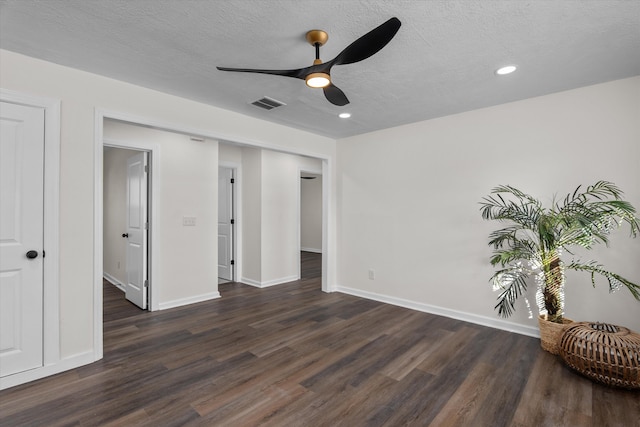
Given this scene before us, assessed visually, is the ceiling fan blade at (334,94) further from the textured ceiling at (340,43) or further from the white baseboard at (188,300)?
the white baseboard at (188,300)

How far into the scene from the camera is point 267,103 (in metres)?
3.45

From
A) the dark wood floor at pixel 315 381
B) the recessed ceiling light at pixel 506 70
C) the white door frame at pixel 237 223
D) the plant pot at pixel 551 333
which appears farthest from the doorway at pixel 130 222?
the plant pot at pixel 551 333

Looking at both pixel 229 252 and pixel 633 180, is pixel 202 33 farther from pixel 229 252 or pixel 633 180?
pixel 229 252

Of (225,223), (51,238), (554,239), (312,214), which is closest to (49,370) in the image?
(51,238)

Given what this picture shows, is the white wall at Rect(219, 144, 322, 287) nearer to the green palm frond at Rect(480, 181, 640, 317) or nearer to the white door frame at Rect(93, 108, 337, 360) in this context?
the white door frame at Rect(93, 108, 337, 360)

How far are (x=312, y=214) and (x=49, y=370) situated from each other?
8.46 meters

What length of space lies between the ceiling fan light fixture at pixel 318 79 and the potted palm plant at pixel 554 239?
2.31 meters

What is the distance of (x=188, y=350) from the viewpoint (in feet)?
9.77

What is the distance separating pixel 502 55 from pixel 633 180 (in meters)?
1.75

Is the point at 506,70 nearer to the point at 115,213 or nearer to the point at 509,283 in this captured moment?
the point at 509,283

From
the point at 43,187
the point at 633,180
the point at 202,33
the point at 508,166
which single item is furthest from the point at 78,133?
the point at 633,180

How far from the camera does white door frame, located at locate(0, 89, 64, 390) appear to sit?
2.51 metres

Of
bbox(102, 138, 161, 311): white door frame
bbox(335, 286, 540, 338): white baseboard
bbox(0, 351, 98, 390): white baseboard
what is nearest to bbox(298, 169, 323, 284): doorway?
bbox(335, 286, 540, 338): white baseboard

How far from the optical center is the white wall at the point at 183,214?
13.7 ft
